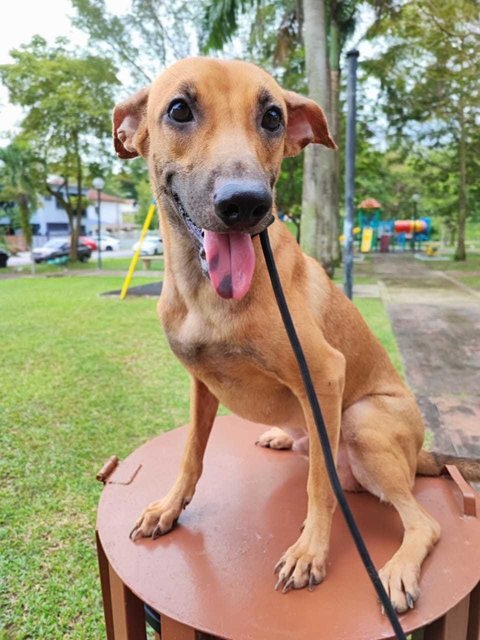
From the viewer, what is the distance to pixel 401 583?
151 centimetres

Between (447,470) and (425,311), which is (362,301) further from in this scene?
(447,470)

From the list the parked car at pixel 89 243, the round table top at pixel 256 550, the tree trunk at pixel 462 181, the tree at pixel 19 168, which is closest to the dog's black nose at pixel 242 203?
the round table top at pixel 256 550

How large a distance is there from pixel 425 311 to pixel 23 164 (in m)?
19.2

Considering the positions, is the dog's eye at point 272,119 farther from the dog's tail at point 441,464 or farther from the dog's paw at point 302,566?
the dog's tail at point 441,464

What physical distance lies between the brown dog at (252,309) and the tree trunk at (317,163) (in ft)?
27.6

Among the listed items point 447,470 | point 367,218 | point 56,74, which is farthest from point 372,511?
point 367,218

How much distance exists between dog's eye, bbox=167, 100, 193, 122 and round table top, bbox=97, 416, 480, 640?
4.80 feet

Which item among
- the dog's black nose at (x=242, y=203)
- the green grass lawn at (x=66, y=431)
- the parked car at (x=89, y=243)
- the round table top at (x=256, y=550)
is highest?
the dog's black nose at (x=242, y=203)

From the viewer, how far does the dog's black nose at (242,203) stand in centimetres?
132

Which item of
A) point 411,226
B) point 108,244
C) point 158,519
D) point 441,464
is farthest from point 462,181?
point 108,244

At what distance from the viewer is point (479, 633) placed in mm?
1701

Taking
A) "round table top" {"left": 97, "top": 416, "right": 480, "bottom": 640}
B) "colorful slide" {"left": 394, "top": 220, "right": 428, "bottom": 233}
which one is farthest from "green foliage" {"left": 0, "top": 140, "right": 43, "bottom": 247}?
"colorful slide" {"left": 394, "top": 220, "right": 428, "bottom": 233}

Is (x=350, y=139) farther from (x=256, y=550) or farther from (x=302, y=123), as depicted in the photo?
(x=256, y=550)

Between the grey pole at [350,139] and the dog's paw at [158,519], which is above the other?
the grey pole at [350,139]
